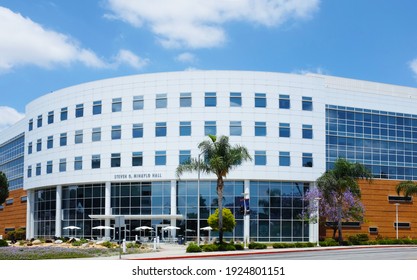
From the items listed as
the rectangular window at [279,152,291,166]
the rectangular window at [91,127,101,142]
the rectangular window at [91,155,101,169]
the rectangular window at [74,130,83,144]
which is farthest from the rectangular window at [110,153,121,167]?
the rectangular window at [279,152,291,166]

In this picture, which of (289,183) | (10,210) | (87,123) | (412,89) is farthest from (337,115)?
(10,210)

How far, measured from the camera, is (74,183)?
7656 centimetres

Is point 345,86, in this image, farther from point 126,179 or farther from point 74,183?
point 74,183

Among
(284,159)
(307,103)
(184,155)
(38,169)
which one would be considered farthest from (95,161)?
(307,103)

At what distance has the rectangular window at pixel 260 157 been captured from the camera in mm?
70250

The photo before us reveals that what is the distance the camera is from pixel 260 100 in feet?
234

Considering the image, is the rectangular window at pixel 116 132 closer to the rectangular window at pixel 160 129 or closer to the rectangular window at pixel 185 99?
the rectangular window at pixel 160 129

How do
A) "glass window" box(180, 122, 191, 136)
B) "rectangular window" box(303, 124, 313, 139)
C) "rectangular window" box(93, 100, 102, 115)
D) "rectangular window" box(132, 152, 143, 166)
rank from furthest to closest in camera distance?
1. "rectangular window" box(93, 100, 102, 115)
2. "rectangular window" box(303, 124, 313, 139)
3. "rectangular window" box(132, 152, 143, 166)
4. "glass window" box(180, 122, 191, 136)

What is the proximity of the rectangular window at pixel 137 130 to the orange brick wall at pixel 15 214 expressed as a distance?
28433 mm

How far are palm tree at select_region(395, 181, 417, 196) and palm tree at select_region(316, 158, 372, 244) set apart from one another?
976cm

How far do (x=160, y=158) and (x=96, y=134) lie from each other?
9454 millimetres

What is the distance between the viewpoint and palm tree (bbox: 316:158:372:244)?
219ft

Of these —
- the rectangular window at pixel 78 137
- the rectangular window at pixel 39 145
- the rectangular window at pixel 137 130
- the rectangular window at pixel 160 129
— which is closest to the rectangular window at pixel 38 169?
the rectangular window at pixel 39 145

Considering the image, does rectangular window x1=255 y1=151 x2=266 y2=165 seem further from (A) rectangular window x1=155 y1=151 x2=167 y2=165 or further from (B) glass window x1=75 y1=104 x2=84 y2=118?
(B) glass window x1=75 y1=104 x2=84 y2=118
